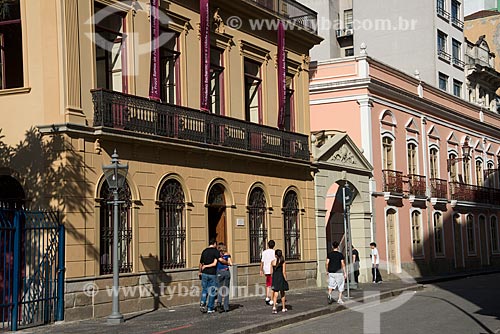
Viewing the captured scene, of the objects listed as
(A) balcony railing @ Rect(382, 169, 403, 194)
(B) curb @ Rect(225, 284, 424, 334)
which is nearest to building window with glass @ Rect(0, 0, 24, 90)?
(B) curb @ Rect(225, 284, 424, 334)

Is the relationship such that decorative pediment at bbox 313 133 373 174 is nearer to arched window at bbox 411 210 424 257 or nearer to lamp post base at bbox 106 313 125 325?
arched window at bbox 411 210 424 257

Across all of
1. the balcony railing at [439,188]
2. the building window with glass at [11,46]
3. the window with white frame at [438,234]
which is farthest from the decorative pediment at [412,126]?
the building window with glass at [11,46]

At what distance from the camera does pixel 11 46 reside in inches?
718

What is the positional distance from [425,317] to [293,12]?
1292 centimetres

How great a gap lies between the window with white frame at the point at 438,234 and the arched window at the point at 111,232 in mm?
22782

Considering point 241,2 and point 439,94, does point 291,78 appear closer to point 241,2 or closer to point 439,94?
point 241,2

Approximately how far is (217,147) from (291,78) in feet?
21.8

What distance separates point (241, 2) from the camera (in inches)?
949

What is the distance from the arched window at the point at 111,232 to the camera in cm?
1838

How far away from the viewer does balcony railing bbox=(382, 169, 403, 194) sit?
111ft

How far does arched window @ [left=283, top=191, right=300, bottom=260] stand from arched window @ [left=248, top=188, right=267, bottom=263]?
132 cm

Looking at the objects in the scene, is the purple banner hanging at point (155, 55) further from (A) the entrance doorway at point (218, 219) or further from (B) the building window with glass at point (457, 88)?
(B) the building window with glass at point (457, 88)

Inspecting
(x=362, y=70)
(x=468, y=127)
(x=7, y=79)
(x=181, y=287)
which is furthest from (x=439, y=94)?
(x=7, y=79)

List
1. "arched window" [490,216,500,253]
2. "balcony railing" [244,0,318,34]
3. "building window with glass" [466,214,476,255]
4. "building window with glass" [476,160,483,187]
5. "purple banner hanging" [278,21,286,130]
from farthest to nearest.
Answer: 1. "arched window" [490,216,500,253]
2. "building window with glass" [476,160,483,187]
3. "building window with glass" [466,214,476,255]
4. "purple banner hanging" [278,21,286,130]
5. "balcony railing" [244,0,318,34]
